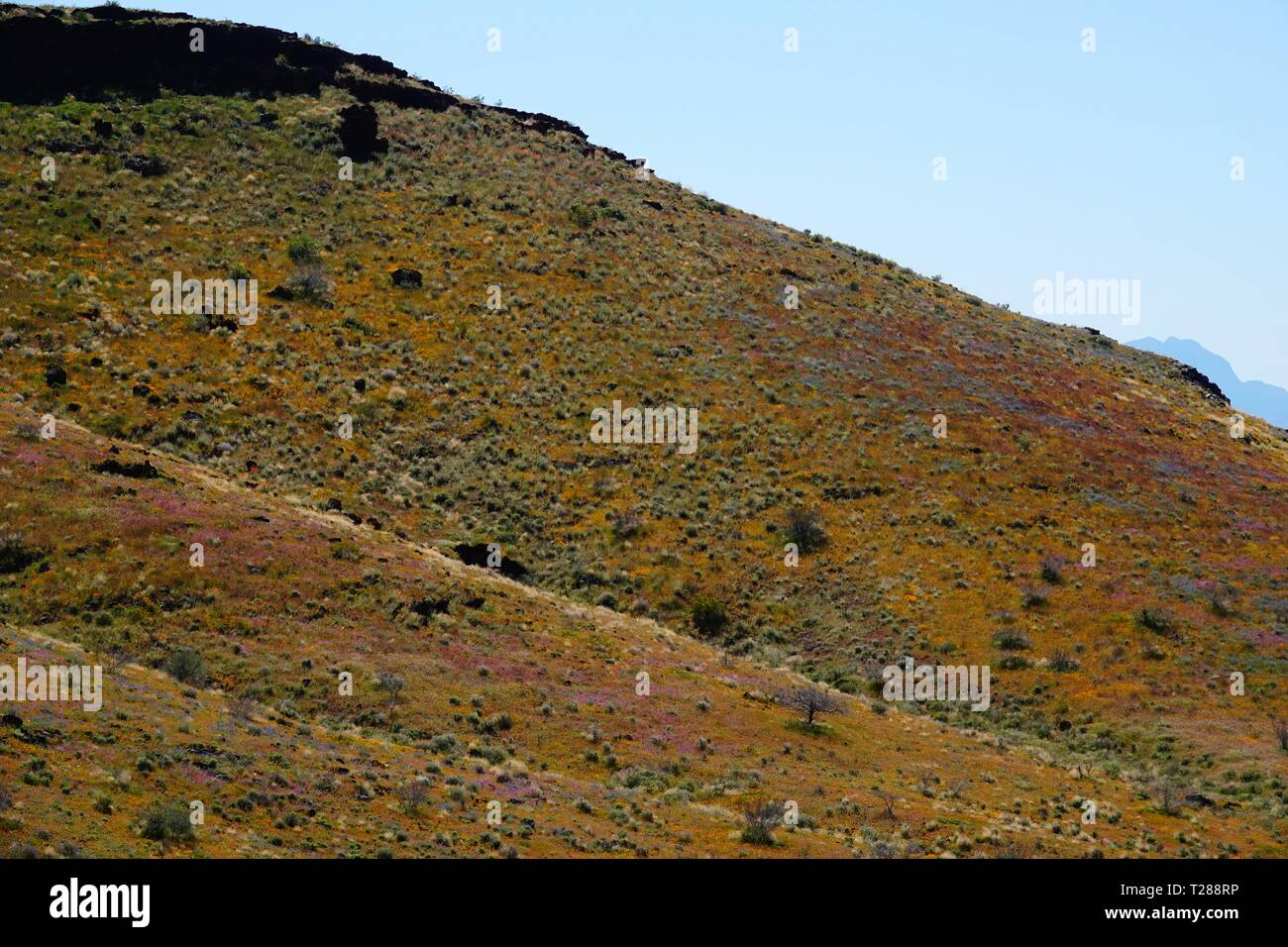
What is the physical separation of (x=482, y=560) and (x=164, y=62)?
53768 mm

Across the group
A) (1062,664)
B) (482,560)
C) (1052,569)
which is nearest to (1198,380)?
(1052,569)

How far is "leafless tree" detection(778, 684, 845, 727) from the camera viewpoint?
3681 centimetres

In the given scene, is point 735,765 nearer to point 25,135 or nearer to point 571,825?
point 571,825

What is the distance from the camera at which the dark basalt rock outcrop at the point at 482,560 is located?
158 ft

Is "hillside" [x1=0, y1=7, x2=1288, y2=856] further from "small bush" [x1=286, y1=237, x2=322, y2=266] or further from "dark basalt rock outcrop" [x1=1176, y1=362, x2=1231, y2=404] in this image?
"dark basalt rock outcrop" [x1=1176, y1=362, x2=1231, y2=404]

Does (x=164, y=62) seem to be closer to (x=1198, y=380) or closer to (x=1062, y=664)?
(x=1062, y=664)

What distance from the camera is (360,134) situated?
82.1 meters

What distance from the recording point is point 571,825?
82.2 ft

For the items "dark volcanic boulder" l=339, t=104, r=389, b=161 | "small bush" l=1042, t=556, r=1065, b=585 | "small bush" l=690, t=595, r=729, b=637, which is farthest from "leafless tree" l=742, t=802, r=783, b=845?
"dark volcanic boulder" l=339, t=104, r=389, b=161

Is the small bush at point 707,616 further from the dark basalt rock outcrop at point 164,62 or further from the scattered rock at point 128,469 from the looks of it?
the dark basalt rock outcrop at point 164,62

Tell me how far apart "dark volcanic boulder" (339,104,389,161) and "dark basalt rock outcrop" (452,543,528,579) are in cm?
4095

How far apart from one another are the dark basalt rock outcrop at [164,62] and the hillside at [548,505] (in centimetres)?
45
